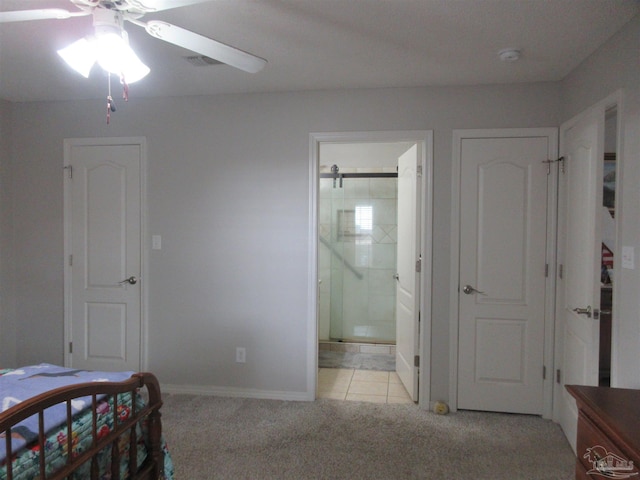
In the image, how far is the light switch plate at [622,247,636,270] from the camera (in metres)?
1.79

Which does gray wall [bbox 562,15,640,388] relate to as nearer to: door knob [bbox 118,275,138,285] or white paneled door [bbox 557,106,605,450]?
white paneled door [bbox 557,106,605,450]

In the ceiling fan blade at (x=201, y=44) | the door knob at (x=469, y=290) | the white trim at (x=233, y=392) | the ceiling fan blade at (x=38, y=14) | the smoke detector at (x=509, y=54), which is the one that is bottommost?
the white trim at (x=233, y=392)

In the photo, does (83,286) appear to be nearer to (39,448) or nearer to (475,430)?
(39,448)

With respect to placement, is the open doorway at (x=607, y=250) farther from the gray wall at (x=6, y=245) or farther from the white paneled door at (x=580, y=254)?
the gray wall at (x=6, y=245)

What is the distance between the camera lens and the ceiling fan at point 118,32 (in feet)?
4.38

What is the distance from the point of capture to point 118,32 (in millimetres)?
1375

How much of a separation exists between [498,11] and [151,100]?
2.56 meters

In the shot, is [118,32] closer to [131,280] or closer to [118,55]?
[118,55]

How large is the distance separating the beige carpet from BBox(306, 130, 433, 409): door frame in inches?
10.4

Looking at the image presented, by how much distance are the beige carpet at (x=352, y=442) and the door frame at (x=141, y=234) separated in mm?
659

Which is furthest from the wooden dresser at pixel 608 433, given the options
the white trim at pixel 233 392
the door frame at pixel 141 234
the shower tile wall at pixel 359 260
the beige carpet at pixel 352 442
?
the shower tile wall at pixel 359 260

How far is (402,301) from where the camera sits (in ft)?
11.2

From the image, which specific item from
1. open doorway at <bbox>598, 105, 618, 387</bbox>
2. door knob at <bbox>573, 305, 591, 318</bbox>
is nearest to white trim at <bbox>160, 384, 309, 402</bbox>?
door knob at <bbox>573, 305, 591, 318</bbox>

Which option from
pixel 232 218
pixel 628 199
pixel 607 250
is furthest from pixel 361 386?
pixel 628 199
